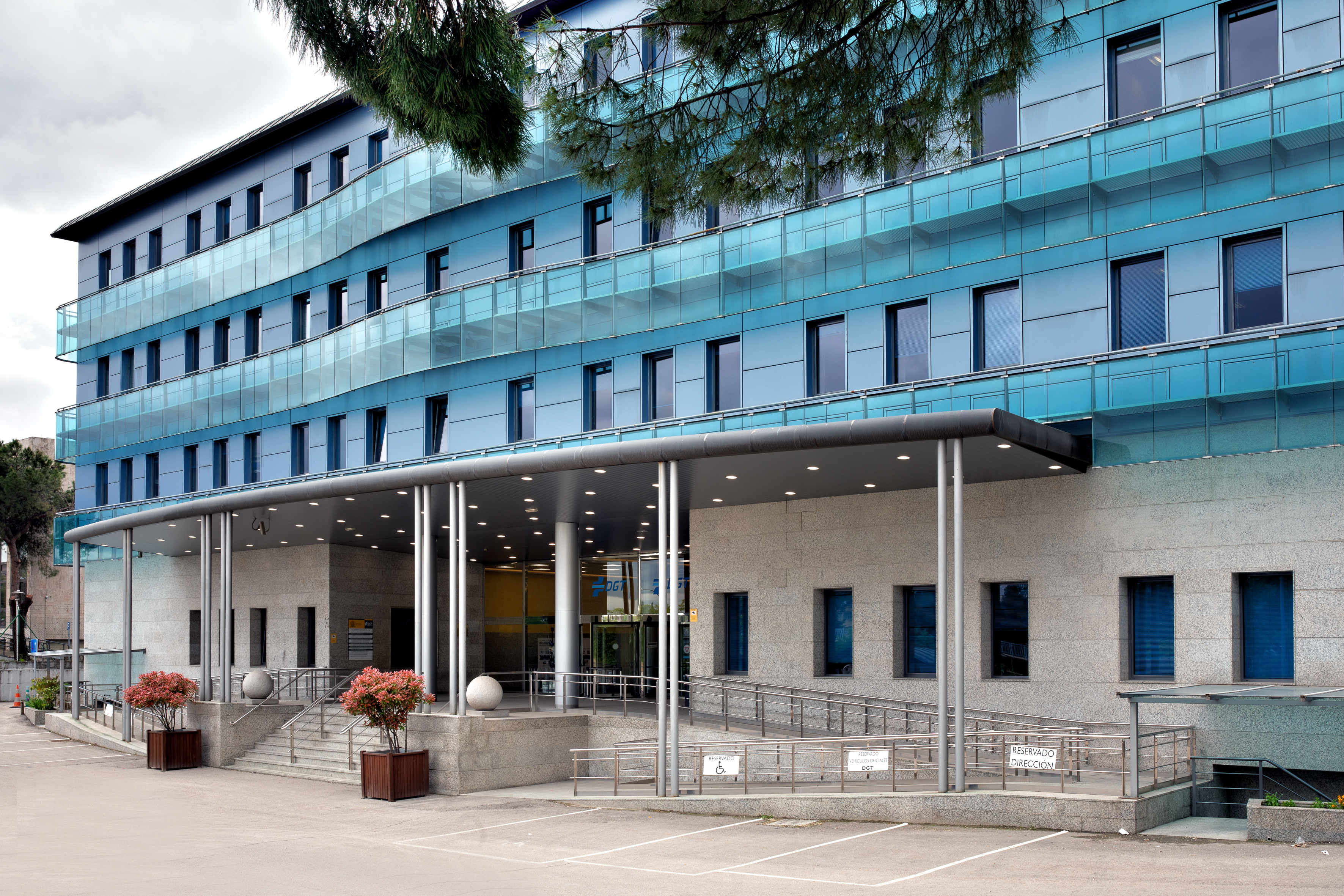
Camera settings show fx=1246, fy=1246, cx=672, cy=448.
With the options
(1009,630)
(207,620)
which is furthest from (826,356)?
(207,620)

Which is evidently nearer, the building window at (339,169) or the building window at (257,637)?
the building window at (339,169)

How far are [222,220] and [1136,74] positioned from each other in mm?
27993

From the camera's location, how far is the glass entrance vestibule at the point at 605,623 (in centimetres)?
2997

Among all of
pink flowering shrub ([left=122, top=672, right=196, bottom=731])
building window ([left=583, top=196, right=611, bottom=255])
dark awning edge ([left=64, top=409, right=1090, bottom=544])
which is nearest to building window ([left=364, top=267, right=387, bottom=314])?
building window ([left=583, top=196, right=611, bottom=255])

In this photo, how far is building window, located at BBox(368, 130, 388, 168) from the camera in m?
33.3

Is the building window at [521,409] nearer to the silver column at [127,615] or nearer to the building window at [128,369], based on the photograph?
the silver column at [127,615]

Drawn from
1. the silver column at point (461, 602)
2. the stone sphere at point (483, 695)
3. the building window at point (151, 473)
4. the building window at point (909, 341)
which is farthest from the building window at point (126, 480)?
the building window at point (909, 341)

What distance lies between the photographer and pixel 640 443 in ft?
63.0

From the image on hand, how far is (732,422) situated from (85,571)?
1094 inches

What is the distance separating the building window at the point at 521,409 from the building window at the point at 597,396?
1750mm

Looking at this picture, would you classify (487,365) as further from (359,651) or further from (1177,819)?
(1177,819)

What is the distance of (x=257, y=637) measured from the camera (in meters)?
35.4

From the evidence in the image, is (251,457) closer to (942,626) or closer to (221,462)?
(221,462)

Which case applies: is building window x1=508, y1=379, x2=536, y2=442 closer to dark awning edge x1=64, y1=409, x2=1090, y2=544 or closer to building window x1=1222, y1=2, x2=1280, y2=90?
dark awning edge x1=64, y1=409, x2=1090, y2=544
